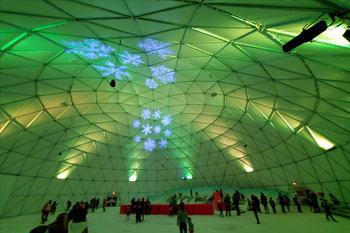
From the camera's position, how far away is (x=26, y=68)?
1443 cm

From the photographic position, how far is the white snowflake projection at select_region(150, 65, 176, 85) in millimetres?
19641

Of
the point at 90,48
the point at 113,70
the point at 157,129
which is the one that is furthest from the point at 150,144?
the point at 90,48

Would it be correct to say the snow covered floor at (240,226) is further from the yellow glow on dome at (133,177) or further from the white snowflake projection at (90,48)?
the yellow glow on dome at (133,177)

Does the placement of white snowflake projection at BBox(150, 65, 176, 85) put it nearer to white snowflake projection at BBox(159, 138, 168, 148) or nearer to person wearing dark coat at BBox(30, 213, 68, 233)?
person wearing dark coat at BBox(30, 213, 68, 233)

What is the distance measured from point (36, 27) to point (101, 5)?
4.97 m

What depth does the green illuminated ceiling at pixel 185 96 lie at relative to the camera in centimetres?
1040

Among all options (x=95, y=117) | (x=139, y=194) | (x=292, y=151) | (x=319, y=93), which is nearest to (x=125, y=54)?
(x=95, y=117)

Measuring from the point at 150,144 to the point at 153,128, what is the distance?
232 inches

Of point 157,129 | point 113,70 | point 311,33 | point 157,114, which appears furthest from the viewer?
point 157,129

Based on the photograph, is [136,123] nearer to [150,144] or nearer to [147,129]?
[147,129]

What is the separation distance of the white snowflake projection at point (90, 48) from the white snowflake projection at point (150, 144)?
23.6m

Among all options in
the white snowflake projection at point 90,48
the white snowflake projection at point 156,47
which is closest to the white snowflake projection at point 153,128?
the white snowflake projection at point 156,47

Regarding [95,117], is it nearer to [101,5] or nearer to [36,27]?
[36,27]

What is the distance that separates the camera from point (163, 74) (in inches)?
823
